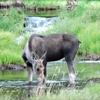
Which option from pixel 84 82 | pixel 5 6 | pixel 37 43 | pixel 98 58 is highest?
pixel 37 43

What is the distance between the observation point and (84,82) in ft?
55.0

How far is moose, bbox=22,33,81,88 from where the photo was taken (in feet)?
55.1

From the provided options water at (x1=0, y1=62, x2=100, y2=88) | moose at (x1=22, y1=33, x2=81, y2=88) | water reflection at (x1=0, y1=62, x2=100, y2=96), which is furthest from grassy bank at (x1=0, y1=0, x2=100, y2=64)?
moose at (x1=22, y1=33, x2=81, y2=88)

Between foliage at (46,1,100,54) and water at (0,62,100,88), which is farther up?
water at (0,62,100,88)

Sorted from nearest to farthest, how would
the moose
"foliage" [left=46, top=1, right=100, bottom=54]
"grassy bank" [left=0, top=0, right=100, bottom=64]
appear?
the moose
"grassy bank" [left=0, top=0, right=100, bottom=64]
"foliage" [left=46, top=1, right=100, bottom=54]

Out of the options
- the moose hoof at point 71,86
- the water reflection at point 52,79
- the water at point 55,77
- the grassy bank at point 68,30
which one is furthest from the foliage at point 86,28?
the moose hoof at point 71,86

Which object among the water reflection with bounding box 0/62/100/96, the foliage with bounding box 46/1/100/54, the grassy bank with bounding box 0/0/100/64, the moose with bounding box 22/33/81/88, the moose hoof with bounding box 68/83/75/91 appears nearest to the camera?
the moose hoof with bounding box 68/83/75/91

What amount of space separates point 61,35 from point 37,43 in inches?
40.7

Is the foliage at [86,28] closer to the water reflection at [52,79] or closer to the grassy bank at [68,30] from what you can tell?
the grassy bank at [68,30]

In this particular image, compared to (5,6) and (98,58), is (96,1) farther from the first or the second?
(98,58)

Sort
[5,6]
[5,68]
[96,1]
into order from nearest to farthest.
Answer: [5,68], [96,1], [5,6]

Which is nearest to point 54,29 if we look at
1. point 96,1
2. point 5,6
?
point 96,1

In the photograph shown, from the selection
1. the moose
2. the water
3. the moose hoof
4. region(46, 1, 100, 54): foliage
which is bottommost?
region(46, 1, 100, 54): foliage

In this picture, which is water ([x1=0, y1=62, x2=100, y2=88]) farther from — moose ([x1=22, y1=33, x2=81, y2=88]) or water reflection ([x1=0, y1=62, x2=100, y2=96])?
moose ([x1=22, y1=33, x2=81, y2=88])
